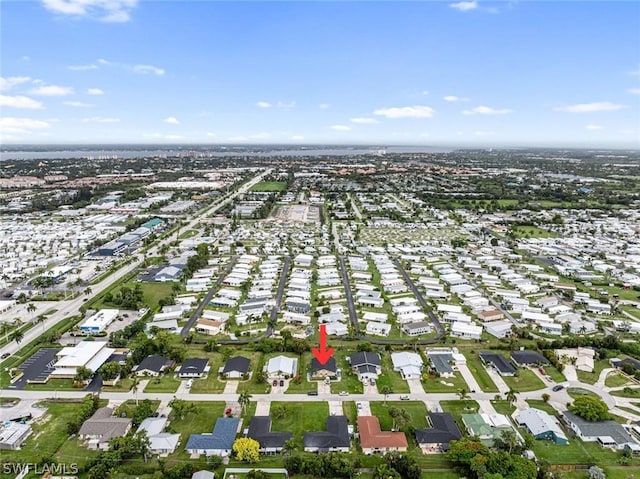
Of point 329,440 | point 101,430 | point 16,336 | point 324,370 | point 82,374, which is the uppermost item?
point 16,336

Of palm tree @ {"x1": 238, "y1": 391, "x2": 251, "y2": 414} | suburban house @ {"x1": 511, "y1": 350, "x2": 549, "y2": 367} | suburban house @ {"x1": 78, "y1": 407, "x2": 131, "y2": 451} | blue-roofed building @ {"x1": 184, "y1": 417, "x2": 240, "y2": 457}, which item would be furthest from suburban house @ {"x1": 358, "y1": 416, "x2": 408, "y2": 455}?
suburban house @ {"x1": 78, "y1": 407, "x2": 131, "y2": 451}

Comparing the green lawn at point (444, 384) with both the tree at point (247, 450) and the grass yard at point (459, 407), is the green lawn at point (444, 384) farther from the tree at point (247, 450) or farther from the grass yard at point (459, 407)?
the tree at point (247, 450)

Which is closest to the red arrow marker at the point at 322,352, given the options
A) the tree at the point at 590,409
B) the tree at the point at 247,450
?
the tree at the point at 247,450

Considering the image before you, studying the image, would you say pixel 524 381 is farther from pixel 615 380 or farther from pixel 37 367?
pixel 37 367

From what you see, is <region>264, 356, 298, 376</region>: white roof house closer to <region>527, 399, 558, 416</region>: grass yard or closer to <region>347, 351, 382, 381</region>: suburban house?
<region>347, 351, 382, 381</region>: suburban house

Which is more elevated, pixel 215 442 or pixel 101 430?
pixel 101 430

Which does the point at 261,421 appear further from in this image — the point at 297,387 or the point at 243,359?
the point at 243,359

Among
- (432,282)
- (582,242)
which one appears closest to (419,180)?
(582,242)

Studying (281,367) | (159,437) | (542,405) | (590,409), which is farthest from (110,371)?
(590,409)
